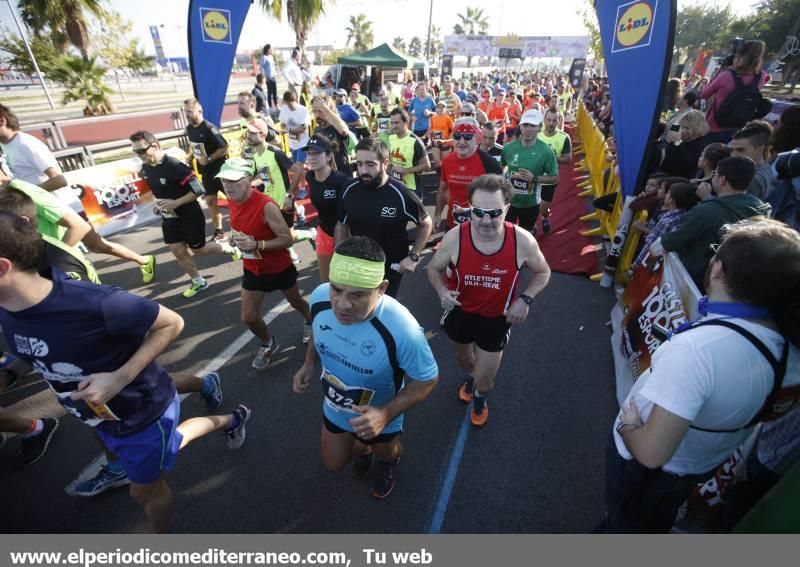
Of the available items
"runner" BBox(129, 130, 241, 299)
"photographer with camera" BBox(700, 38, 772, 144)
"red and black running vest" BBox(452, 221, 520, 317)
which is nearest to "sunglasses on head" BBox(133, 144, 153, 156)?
"runner" BBox(129, 130, 241, 299)

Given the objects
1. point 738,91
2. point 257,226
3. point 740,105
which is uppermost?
point 738,91

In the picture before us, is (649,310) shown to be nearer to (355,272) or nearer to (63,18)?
(355,272)

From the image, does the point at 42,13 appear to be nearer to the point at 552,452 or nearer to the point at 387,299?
the point at 387,299

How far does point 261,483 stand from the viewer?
3105 mm

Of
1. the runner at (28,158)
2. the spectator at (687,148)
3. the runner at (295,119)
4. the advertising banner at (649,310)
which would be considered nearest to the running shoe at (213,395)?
the runner at (28,158)

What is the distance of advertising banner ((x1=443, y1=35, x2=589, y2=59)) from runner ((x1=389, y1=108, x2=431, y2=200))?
36.3m

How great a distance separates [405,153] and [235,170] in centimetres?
363

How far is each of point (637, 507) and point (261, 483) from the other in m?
2.61

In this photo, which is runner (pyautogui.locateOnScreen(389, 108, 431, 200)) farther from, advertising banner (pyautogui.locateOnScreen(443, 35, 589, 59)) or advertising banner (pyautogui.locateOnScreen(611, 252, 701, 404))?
advertising banner (pyautogui.locateOnScreen(443, 35, 589, 59))

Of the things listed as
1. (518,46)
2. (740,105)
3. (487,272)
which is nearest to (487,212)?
(487,272)

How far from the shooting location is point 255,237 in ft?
12.9

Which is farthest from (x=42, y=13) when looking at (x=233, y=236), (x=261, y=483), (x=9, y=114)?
(x=261, y=483)

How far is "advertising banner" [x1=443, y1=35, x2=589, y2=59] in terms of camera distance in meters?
36.2

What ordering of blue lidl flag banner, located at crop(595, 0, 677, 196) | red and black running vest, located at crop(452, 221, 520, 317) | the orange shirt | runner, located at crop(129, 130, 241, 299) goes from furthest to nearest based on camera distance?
the orange shirt
runner, located at crop(129, 130, 241, 299)
blue lidl flag banner, located at crop(595, 0, 677, 196)
red and black running vest, located at crop(452, 221, 520, 317)
